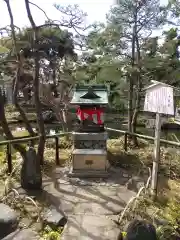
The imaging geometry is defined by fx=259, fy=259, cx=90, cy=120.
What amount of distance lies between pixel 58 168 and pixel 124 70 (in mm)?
3453

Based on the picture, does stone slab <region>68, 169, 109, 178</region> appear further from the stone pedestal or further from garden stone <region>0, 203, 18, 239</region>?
garden stone <region>0, 203, 18, 239</region>

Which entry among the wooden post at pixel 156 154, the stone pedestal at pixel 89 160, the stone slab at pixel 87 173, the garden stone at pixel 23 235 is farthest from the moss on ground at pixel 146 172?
the stone pedestal at pixel 89 160

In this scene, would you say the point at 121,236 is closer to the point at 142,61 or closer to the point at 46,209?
the point at 46,209

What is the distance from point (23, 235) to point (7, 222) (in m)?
0.26

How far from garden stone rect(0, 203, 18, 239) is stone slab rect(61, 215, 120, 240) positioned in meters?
0.67

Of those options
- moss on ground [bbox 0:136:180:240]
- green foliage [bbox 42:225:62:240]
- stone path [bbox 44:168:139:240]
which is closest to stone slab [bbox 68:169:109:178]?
stone path [bbox 44:168:139:240]

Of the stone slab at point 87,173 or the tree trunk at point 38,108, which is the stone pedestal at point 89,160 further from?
the tree trunk at point 38,108

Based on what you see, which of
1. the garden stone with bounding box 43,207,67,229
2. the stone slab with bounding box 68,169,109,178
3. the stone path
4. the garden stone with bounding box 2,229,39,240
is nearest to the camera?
the garden stone with bounding box 2,229,39,240

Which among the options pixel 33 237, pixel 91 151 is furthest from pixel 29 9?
pixel 33 237

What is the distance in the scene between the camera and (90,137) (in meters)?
5.74

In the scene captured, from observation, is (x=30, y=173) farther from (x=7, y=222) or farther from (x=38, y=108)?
→ (x=38, y=108)

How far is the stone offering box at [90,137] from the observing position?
5.53 meters

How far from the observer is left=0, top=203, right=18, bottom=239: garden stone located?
10.7ft

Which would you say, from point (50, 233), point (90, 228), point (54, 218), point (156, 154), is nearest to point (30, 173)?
point (54, 218)
